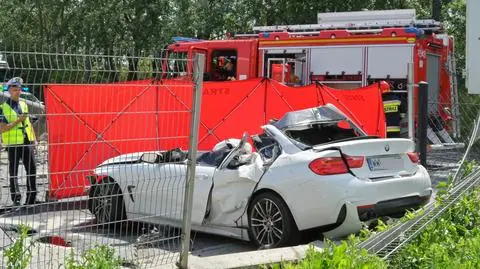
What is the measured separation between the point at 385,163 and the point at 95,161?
3038 millimetres

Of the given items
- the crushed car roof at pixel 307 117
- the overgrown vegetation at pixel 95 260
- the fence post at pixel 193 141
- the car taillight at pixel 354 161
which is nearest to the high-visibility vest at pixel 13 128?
the overgrown vegetation at pixel 95 260

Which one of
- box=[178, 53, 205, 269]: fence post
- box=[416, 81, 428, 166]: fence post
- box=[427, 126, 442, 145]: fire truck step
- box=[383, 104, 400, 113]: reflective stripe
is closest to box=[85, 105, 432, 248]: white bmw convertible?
box=[178, 53, 205, 269]: fence post

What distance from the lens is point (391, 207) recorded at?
645 cm

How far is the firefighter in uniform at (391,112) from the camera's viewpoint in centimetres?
1169

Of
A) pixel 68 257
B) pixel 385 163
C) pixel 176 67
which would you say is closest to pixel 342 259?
pixel 68 257

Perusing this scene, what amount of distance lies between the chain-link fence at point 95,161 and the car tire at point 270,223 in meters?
0.98

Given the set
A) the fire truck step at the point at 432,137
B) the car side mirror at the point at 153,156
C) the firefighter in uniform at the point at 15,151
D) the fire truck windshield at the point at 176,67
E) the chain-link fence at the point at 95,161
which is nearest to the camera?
the chain-link fence at the point at 95,161

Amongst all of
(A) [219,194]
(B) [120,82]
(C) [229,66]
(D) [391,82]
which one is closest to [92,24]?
(C) [229,66]

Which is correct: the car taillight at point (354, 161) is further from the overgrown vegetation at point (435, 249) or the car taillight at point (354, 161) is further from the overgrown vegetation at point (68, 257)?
the overgrown vegetation at point (68, 257)

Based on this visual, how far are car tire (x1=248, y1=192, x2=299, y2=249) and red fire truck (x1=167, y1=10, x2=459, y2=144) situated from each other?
687 centimetres

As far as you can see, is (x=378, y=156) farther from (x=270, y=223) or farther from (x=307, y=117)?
(x=270, y=223)

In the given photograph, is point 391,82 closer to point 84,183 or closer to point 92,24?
point 84,183

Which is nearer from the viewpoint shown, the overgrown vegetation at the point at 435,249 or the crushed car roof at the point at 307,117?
the overgrown vegetation at the point at 435,249

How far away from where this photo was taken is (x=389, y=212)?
6453 mm
